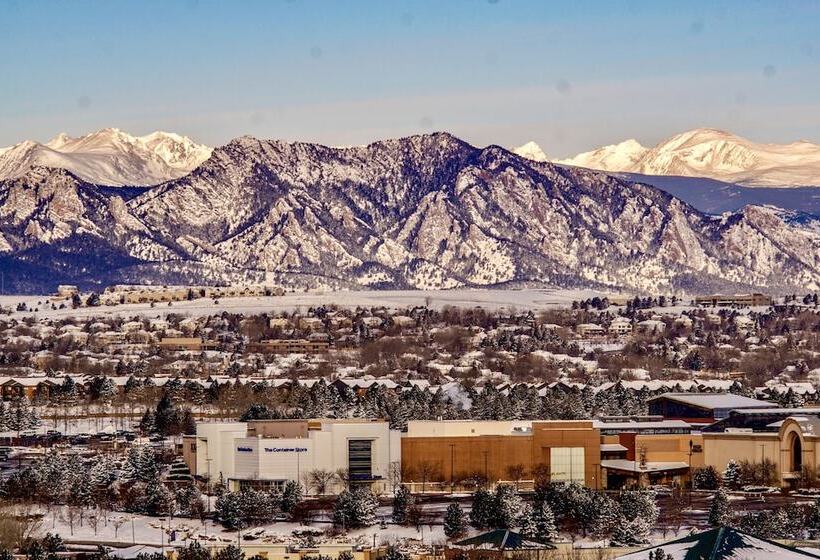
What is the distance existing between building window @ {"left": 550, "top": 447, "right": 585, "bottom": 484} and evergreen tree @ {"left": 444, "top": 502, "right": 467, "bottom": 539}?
85.4ft

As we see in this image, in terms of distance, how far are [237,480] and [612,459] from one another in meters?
23.8

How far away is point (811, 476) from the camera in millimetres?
141000

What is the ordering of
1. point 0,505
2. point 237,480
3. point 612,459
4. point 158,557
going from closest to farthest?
point 158,557 → point 0,505 → point 237,480 → point 612,459

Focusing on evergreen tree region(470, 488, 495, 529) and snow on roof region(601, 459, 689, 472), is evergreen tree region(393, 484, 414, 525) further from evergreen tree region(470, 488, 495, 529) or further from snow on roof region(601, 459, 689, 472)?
snow on roof region(601, 459, 689, 472)

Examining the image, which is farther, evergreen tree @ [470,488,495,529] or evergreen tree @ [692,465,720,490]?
evergreen tree @ [692,465,720,490]

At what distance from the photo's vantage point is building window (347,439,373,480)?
463 ft

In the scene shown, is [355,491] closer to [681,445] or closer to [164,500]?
[164,500]

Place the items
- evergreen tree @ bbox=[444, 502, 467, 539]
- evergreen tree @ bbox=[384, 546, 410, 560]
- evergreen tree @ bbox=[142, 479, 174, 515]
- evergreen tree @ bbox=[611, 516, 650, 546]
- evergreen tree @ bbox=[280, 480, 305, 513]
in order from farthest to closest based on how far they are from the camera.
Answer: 1. evergreen tree @ bbox=[280, 480, 305, 513]
2. evergreen tree @ bbox=[142, 479, 174, 515]
3. evergreen tree @ bbox=[444, 502, 467, 539]
4. evergreen tree @ bbox=[611, 516, 650, 546]
5. evergreen tree @ bbox=[384, 546, 410, 560]

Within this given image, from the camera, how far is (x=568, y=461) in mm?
143500

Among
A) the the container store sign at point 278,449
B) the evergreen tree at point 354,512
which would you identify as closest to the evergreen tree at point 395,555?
the evergreen tree at point 354,512

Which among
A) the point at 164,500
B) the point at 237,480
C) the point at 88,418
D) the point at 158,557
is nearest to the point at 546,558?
the point at 158,557

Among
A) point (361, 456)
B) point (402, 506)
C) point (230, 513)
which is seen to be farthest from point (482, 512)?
point (361, 456)

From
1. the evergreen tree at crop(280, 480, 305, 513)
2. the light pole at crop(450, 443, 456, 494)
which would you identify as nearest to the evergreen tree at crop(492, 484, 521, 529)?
the evergreen tree at crop(280, 480, 305, 513)

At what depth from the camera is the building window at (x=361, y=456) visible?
141250 mm
